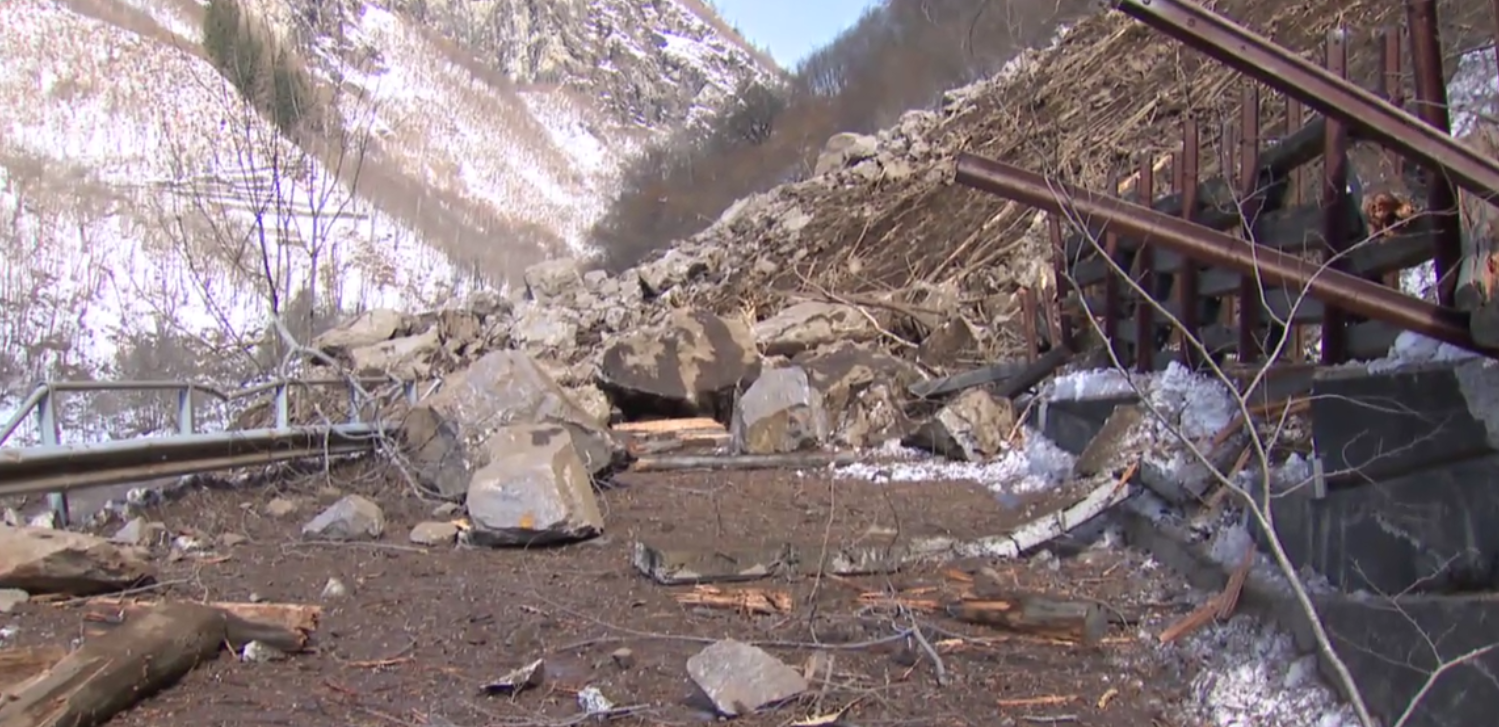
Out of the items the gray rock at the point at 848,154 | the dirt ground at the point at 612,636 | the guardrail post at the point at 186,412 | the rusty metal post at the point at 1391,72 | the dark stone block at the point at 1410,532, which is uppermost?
the gray rock at the point at 848,154

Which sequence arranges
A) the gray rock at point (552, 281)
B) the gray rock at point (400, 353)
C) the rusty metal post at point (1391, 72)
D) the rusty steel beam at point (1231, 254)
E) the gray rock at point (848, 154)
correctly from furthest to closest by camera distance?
1. the gray rock at point (848, 154)
2. the gray rock at point (552, 281)
3. the gray rock at point (400, 353)
4. the rusty metal post at point (1391, 72)
5. the rusty steel beam at point (1231, 254)

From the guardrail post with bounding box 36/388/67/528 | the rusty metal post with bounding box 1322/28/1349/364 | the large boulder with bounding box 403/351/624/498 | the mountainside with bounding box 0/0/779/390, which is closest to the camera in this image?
the rusty metal post with bounding box 1322/28/1349/364

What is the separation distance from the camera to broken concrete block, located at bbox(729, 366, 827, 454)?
29.1ft

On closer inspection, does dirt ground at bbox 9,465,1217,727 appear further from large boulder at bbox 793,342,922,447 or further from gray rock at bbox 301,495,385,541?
large boulder at bbox 793,342,922,447

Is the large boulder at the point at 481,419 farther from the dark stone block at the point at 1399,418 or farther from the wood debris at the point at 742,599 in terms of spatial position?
the dark stone block at the point at 1399,418

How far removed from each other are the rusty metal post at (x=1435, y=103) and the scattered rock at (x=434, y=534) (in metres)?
4.71

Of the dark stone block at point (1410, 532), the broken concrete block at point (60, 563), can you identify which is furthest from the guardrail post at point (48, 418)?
the dark stone block at point (1410, 532)

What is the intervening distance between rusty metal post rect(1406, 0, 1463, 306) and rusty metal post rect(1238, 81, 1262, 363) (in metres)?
1.05

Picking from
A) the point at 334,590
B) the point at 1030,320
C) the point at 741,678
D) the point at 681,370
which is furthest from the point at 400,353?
the point at 741,678

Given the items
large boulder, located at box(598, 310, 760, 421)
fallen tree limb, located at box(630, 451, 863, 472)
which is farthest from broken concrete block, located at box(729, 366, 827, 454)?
large boulder, located at box(598, 310, 760, 421)

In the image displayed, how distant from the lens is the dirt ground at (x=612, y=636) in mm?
3283

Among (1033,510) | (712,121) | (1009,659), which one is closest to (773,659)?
(1009,659)

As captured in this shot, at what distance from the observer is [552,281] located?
20.2 metres

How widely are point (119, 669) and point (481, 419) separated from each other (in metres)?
4.44
